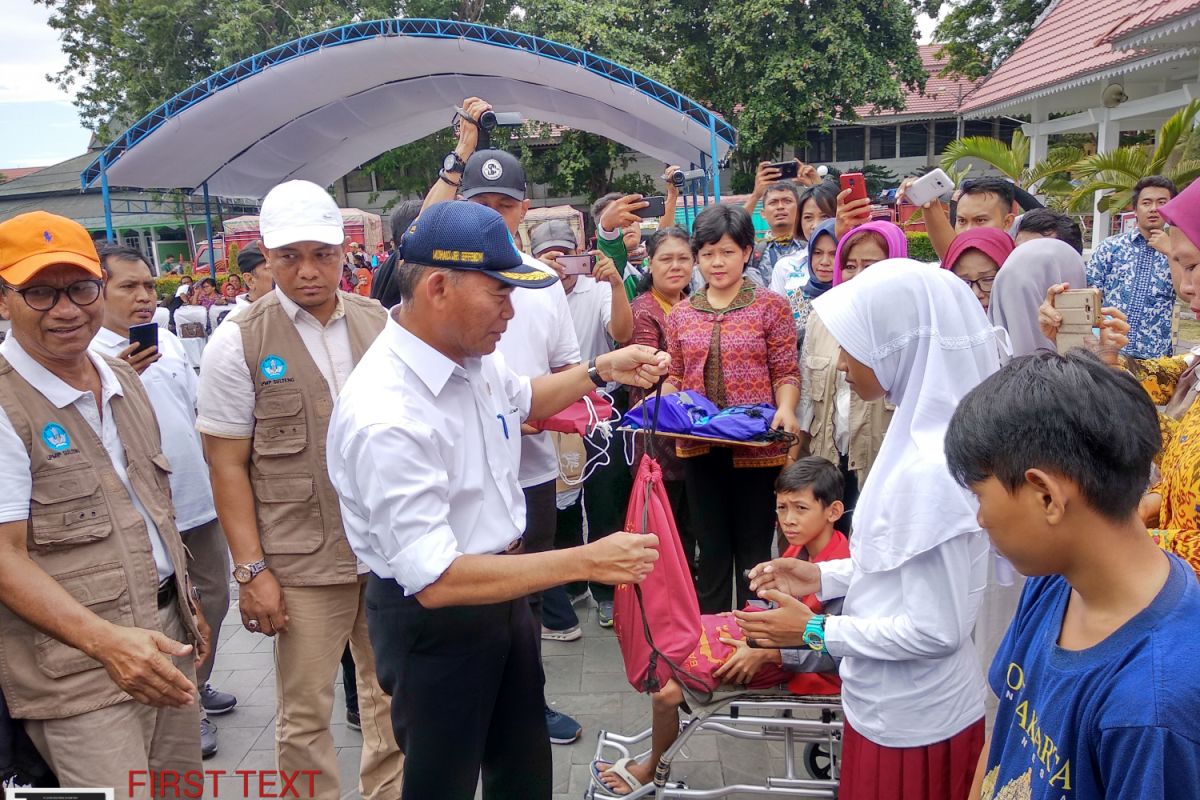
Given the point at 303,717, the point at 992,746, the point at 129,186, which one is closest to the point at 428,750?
the point at 303,717

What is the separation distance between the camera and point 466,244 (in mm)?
1933

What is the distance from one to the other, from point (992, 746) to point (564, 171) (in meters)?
22.8

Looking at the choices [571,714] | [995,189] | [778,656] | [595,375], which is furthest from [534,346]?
[995,189]

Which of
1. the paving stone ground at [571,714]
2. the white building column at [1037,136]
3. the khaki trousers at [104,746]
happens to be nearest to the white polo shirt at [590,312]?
the paving stone ground at [571,714]

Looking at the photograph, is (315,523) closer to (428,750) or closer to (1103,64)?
(428,750)

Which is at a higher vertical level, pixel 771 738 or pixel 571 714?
pixel 771 738

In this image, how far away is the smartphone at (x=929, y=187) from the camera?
3818 mm

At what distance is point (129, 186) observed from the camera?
488 inches

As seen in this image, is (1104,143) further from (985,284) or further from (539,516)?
(539,516)

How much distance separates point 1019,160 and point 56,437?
12220 millimetres

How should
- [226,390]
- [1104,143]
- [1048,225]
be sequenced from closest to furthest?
[226,390]
[1048,225]
[1104,143]

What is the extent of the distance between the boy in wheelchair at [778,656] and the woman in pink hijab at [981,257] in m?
1.08

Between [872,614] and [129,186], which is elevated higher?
[129,186]

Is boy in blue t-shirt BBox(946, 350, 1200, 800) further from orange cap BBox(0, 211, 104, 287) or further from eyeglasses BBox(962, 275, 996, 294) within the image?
eyeglasses BBox(962, 275, 996, 294)
